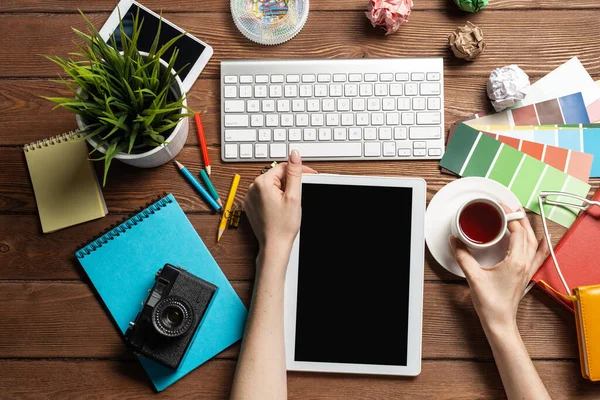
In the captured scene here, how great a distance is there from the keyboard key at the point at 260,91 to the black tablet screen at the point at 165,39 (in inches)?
5.5

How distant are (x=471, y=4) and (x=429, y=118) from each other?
0.24m

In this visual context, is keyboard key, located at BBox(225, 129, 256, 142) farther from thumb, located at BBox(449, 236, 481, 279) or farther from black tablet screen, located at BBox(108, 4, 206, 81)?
thumb, located at BBox(449, 236, 481, 279)

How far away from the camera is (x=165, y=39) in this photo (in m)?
0.97

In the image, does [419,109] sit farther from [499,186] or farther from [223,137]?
[223,137]

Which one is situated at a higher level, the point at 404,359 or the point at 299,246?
the point at 299,246

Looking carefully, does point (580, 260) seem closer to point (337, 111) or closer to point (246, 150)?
point (337, 111)

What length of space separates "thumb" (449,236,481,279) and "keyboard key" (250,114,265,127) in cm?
44

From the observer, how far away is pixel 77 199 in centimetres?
96

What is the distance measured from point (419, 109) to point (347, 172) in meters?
0.19

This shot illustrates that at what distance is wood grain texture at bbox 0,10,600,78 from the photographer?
98 centimetres

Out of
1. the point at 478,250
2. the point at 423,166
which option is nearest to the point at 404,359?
the point at 478,250

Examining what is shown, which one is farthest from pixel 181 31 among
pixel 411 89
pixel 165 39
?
pixel 411 89

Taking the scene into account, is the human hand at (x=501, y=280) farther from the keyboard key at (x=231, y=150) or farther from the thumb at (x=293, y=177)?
the keyboard key at (x=231, y=150)

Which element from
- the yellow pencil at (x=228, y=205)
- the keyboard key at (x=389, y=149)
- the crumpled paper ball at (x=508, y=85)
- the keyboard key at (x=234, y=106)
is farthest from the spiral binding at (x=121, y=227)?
the crumpled paper ball at (x=508, y=85)
